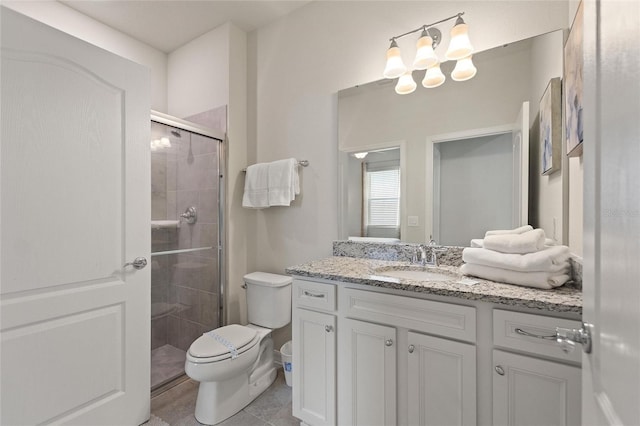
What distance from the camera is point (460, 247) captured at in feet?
5.05

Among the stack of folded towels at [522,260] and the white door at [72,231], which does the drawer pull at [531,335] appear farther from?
the white door at [72,231]

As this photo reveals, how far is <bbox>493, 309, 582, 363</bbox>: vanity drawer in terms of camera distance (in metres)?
0.91

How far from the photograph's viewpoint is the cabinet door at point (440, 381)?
1064 millimetres

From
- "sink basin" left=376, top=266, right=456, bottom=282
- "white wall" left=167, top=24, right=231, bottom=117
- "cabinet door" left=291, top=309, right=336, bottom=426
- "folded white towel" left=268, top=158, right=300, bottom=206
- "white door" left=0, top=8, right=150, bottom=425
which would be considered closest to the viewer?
"white door" left=0, top=8, right=150, bottom=425

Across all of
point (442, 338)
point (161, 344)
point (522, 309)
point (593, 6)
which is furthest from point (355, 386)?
point (161, 344)

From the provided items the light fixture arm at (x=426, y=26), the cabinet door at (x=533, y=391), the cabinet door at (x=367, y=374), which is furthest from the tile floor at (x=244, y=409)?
the light fixture arm at (x=426, y=26)

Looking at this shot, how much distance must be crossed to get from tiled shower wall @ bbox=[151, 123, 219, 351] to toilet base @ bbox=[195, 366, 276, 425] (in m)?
0.62

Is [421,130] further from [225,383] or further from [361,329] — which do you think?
[225,383]

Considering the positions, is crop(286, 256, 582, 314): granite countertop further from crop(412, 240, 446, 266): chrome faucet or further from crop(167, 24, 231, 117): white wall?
crop(167, 24, 231, 117): white wall

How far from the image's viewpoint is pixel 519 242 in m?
1.14

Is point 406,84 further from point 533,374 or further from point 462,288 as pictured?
point 533,374

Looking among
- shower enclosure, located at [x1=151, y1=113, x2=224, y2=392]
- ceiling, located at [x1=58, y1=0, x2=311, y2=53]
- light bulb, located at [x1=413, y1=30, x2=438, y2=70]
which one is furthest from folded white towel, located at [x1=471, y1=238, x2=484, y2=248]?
ceiling, located at [x1=58, y1=0, x2=311, y2=53]

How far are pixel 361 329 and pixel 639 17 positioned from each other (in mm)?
1225

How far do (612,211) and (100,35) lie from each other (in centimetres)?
313
